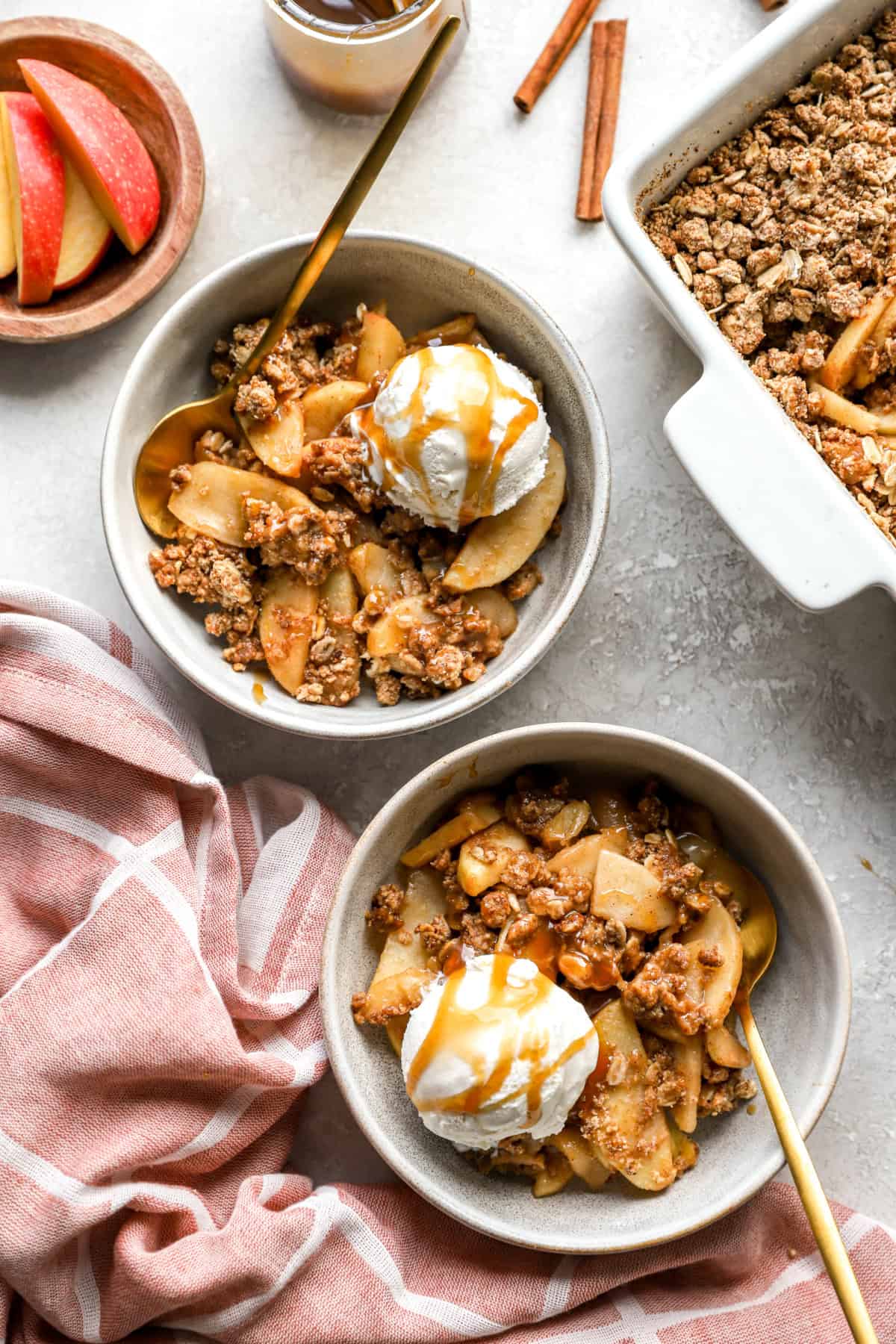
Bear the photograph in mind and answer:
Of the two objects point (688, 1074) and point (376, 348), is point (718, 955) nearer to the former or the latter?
point (688, 1074)

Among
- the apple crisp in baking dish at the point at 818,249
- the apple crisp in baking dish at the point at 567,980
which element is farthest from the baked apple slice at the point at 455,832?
the apple crisp in baking dish at the point at 818,249

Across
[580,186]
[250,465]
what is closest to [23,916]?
[250,465]

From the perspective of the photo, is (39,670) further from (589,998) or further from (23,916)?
(589,998)

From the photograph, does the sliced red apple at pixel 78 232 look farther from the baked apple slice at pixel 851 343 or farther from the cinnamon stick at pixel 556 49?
the baked apple slice at pixel 851 343

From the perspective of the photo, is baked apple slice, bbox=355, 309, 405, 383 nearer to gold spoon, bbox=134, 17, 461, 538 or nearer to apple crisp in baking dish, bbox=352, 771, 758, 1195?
gold spoon, bbox=134, 17, 461, 538

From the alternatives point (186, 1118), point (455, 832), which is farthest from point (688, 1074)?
point (186, 1118)
